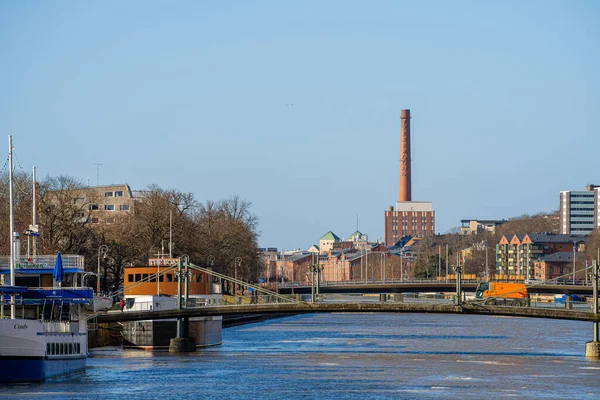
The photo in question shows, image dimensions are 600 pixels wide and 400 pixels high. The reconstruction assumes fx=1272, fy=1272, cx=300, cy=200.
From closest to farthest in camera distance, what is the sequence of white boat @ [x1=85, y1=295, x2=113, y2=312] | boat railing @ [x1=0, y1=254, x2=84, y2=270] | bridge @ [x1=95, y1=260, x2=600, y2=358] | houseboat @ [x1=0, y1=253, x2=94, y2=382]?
houseboat @ [x1=0, y1=253, x2=94, y2=382], boat railing @ [x1=0, y1=254, x2=84, y2=270], white boat @ [x1=85, y1=295, x2=113, y2=312], bridge @ [x1=95, y1=260, x2=600, y2=358]

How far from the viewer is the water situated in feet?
197

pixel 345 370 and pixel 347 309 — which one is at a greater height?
pixel 347 309

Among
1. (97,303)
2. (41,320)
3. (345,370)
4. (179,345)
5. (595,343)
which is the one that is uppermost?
(97,303)

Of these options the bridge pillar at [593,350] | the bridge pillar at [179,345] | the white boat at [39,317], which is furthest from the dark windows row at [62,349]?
the bridge pillar at [593,350]

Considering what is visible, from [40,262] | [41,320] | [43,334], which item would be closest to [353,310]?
[40,262]

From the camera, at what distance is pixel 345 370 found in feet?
236

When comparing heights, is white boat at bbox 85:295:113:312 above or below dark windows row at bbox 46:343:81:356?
above

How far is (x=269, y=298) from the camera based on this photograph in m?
88.2

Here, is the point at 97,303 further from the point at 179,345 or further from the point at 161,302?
the point at 161,302

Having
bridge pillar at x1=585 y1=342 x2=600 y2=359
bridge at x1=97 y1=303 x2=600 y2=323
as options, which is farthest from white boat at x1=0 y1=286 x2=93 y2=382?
bridge pillar at x1=585 y1=342 x2=600 y2=359

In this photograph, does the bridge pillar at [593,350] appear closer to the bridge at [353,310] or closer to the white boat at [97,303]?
the bridge at [353,310]

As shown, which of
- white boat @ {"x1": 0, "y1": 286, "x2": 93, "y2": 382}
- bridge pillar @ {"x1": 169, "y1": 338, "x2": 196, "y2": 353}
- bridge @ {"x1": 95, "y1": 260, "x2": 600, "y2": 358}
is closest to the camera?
white boat @ {"x1": 0, "y1": 286, "x2": 93, "y2": 382}

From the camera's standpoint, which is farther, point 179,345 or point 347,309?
point 179,345

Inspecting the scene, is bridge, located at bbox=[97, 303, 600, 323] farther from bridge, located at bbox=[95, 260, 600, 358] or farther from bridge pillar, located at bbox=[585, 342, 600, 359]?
bridge pillar, located at bbox=[585, 342, 600, 359]
